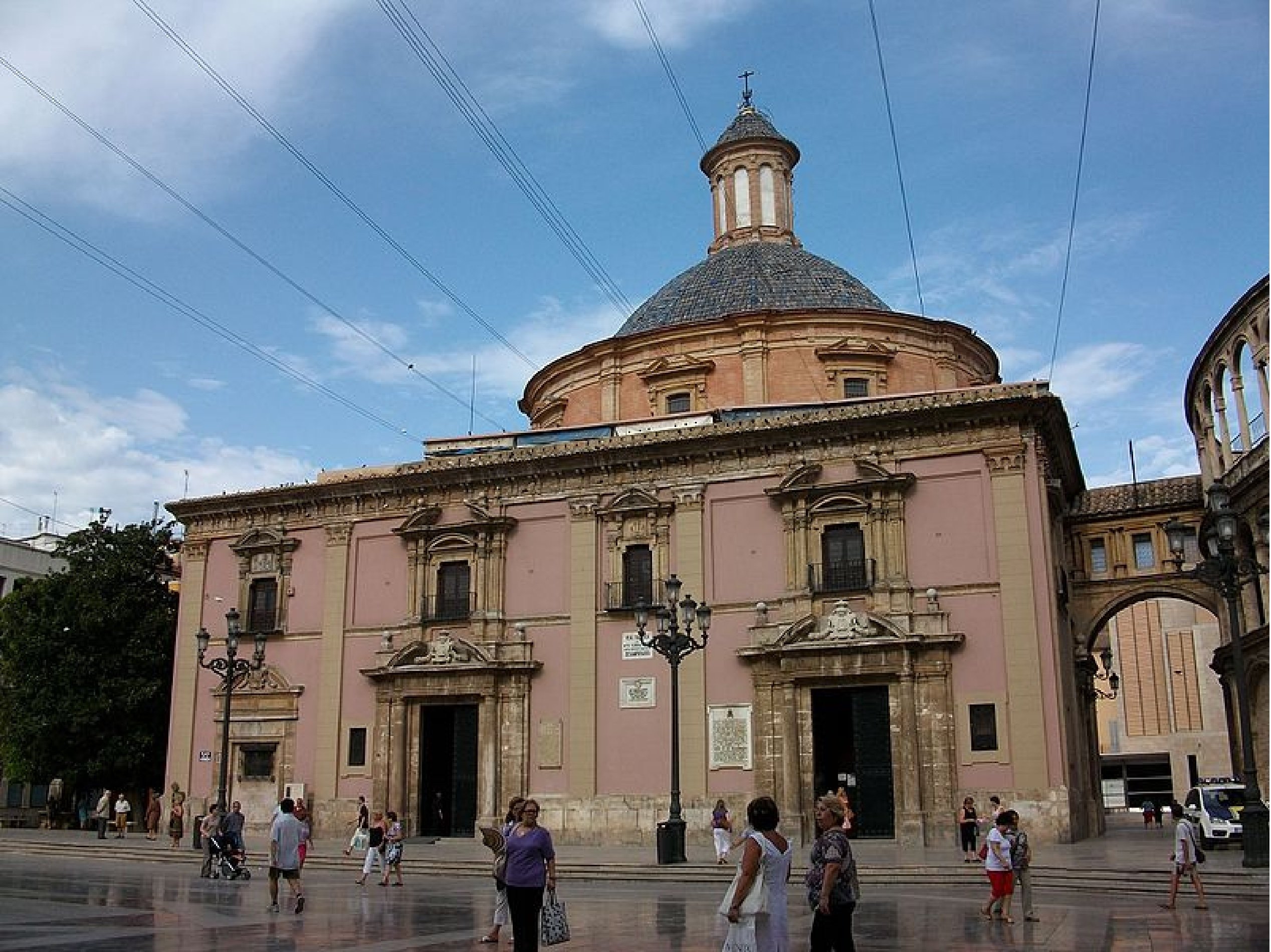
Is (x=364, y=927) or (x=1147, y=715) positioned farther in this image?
(x=1147, y=715)

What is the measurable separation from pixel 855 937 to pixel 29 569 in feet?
155

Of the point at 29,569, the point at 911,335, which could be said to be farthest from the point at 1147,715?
the point at 29,569

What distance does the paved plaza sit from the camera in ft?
39.9

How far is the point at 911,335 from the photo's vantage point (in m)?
33.8

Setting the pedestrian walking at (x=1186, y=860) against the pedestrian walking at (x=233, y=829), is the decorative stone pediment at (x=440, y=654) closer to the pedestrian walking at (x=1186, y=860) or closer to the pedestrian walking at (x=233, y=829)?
the pedestrian walking at (x=233, y=829)

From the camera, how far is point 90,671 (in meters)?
36.8

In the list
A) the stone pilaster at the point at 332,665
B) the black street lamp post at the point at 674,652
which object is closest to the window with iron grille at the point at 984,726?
the black street lamp post at the point at 674,652

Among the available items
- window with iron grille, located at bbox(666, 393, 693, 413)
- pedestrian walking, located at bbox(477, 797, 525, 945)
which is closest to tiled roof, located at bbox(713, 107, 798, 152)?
window with iron grille, located at bbox(666, 393, 693, 413)

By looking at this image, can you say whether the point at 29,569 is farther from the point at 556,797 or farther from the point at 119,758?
the point at 556,797

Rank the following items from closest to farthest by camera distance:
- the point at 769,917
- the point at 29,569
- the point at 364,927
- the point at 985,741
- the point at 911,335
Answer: the point at 769,917 < the point at 364,927 < the point at 985,741 < the point at 911,335 < the point at 29,569

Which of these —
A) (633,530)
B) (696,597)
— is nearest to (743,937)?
(696,597)

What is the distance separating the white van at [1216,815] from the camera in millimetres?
25250

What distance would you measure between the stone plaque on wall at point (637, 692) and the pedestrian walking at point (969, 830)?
7.69 metres

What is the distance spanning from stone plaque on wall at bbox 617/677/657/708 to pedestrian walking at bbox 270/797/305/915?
42.1ft
